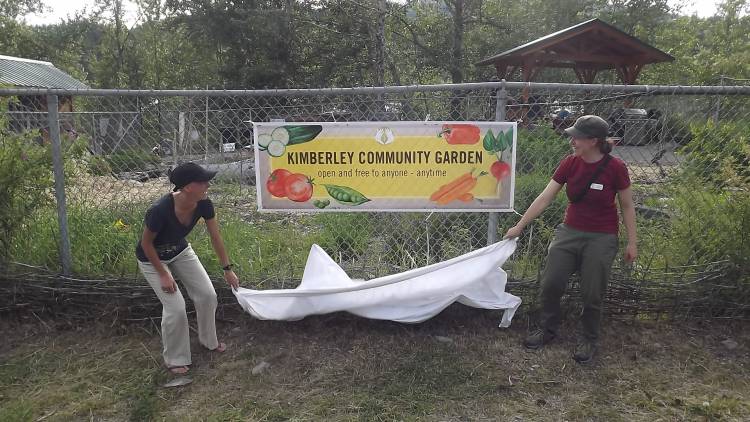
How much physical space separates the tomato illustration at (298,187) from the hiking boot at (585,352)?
6.80 feet

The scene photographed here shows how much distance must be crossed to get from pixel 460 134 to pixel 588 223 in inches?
38.9

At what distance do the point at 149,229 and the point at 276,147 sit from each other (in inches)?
39.0

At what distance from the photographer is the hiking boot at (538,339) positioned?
3.39m

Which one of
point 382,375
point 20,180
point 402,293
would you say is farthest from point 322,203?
point 20,180

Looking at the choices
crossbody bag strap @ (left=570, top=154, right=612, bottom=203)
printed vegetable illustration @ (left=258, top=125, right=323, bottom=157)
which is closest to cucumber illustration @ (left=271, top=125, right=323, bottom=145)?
printed vegetable illustration @ (left=258, top=125, right=323, bottom=157)

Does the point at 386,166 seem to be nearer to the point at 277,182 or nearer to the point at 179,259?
the point at 277,182

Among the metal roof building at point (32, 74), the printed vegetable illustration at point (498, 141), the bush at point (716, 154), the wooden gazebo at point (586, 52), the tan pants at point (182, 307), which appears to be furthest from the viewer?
the metal roof building at point (32, 74)

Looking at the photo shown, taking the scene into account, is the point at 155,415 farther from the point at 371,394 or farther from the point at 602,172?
the point at 602,172

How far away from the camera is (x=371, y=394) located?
9.59 ft

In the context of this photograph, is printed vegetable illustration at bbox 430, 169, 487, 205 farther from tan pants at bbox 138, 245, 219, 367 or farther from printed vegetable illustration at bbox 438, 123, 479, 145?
tan pants at bbox 138, 245, 219, 367

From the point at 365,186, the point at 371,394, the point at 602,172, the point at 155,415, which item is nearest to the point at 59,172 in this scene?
the point at 155,415

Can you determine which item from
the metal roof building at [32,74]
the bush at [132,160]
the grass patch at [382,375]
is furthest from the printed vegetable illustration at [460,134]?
the metal roof building at [32,74]

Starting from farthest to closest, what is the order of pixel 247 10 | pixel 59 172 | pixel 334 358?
1. pixel 247 10
2. pixel 59 172
3. pixel 334 358

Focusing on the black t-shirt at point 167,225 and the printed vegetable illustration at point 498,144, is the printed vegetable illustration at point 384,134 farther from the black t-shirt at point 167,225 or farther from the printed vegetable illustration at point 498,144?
the black t-shirt at point 167,225
